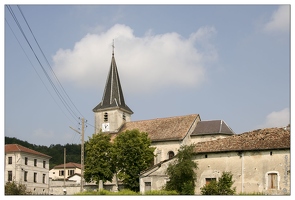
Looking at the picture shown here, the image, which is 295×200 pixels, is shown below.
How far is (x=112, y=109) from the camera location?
52.0 meters

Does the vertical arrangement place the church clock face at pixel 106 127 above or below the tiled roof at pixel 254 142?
above

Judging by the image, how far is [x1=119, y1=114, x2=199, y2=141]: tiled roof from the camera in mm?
43334

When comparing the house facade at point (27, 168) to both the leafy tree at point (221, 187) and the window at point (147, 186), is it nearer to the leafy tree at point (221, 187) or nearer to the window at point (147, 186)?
the window at point (147, 186)

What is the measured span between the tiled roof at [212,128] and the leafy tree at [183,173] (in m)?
12.5

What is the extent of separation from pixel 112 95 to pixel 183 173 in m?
25.4

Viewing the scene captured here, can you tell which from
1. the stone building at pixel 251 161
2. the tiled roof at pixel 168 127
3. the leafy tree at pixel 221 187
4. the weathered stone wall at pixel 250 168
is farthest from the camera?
the tiled roof at pixel 168 127

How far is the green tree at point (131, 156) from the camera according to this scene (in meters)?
38.1

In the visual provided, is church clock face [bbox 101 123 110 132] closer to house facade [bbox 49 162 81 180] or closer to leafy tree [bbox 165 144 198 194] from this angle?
house facade [bbox 49 162 81 180]

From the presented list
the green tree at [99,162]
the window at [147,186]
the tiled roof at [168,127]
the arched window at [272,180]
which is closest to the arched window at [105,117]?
the tiled roof at [168,127]

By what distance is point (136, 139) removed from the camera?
39.1 metres

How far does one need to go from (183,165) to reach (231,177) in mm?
3603

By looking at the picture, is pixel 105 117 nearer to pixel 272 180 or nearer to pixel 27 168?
pixel 27 168

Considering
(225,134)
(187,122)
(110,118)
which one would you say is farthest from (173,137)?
(110,118)

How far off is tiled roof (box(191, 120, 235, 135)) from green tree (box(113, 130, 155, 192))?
21.2 feet
